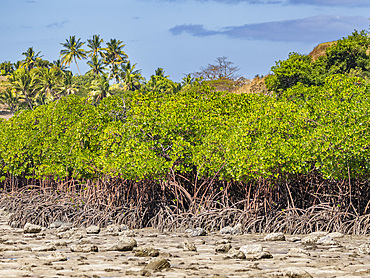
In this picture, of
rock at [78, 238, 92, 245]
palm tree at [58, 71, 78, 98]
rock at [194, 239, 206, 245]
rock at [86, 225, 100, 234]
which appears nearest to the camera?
rock at [194, 239, 206, 245]

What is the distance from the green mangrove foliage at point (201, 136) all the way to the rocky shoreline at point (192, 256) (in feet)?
6.35

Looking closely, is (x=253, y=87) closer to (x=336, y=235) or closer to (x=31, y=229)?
(x=31, y=229)

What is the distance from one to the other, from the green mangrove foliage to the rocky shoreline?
1937mm

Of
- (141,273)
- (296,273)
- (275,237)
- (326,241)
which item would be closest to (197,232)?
(275,237)

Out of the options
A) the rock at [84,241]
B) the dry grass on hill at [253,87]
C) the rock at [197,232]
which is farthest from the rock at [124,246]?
the dry grass on hill at [253,87]

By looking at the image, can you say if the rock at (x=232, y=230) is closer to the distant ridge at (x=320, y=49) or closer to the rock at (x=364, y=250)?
the rock at (x=364, y=250)

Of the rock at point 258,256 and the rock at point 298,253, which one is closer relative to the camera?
the rock at point 258,256

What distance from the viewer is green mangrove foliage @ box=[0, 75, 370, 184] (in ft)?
49.2

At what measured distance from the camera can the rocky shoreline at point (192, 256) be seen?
30.9ft

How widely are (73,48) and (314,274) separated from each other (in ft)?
298

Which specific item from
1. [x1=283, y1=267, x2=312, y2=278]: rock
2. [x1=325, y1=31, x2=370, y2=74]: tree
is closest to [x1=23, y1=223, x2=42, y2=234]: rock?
[x1=283, y1=267, x2=312, y2=278]: rock

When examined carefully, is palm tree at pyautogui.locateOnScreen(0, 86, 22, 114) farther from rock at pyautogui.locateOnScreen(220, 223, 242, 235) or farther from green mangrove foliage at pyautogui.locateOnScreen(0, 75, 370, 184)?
rock at pyautogui.locateOnScreen(220, 223, 242, 235)

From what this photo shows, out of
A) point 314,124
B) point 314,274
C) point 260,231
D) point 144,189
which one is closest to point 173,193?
point 144,189

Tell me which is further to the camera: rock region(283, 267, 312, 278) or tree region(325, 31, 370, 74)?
tree region(325, 31, 370, 74)
